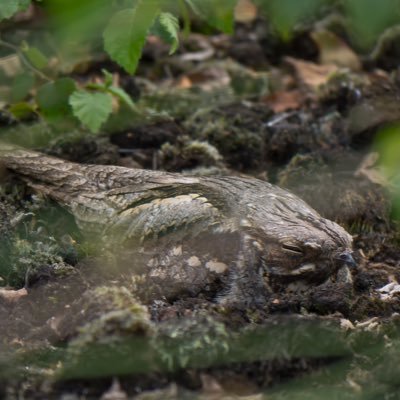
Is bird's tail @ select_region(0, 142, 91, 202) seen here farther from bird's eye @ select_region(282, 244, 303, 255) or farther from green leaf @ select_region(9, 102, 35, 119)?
bird's eye @ select_region(282, 244, 303, 255)

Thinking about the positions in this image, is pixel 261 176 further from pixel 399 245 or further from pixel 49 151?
pixel 49 151

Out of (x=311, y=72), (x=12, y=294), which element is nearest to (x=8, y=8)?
(x=12, y=294)

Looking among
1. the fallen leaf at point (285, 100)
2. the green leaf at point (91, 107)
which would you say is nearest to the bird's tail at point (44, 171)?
the green leaf at point (91, 107)

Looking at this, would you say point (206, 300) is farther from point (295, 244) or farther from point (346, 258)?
point (346, 258)

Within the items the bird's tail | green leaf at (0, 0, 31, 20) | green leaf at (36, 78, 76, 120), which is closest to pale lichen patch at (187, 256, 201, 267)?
the bird's tail

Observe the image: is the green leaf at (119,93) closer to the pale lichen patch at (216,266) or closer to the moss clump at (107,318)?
the pale lichen patch at (216,266)

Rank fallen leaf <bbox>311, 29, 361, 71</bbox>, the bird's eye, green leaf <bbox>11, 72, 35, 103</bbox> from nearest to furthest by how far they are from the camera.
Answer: the bird's eye → green leaf <bbox>11, 72, 35, 103</bbox> → fallen leaf <bbox>311, 29, 361, 71</bbox>
